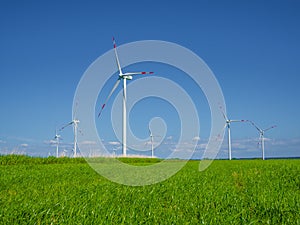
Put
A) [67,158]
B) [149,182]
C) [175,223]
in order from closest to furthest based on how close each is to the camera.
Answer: [175,223], [149,182], [67,158]

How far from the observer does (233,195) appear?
800cm

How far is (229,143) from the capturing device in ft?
214

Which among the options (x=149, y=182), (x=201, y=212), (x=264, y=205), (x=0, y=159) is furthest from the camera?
(x=0, y=159)

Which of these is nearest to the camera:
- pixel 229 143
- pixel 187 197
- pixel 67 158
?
pixel 187 197

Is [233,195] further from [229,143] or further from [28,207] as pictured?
[229,143]

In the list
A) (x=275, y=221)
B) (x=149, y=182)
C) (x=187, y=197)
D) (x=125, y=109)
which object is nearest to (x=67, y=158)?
(x=125, y=109)

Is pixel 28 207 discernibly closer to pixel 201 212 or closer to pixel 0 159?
pixel 201 212

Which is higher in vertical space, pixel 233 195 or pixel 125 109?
pixel 125 109

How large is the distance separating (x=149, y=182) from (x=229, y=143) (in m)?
56.1

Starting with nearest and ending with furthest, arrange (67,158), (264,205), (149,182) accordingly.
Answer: (264,205)
(149,182)
(67,158)

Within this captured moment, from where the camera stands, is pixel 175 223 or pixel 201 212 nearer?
pixel 175 223

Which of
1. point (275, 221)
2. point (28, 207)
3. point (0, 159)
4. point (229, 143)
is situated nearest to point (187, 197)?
point (275, 221)

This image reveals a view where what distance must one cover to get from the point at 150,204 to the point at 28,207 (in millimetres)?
2176

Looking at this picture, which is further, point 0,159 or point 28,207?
point 0,159
